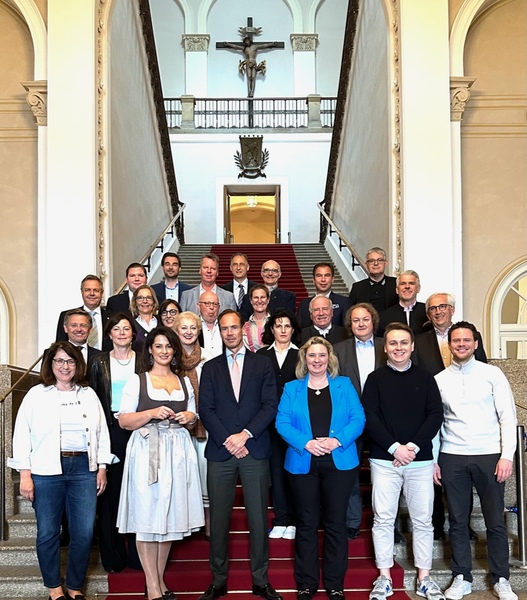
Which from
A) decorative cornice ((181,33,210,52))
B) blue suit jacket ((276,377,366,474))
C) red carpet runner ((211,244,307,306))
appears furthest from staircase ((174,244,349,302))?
decorative cornice ((181,33,210,52))

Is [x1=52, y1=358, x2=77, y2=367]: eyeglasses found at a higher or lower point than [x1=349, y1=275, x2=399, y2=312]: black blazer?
lower

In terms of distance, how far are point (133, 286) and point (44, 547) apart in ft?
7.65

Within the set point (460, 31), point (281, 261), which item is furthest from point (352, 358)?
point (281, 261)

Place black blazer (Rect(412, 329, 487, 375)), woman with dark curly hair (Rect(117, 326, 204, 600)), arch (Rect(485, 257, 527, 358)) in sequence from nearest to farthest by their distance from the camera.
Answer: woman with dark curly hair (Rect(117, 326, 204, 600))
black blazer (Rect(412, 329, 487, 375))
arch (Rect(485, 257, 527, 358))

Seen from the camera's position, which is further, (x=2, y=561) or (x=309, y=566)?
(x=2, y=561)

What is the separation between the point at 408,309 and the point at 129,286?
2.19m

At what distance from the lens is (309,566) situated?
5320 mm

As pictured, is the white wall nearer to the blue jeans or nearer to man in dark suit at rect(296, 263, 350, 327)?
man in dark suit at rect(296, 263, 350, 327)

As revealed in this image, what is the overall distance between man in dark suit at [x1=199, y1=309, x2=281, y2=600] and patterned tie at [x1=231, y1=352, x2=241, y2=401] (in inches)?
0.5

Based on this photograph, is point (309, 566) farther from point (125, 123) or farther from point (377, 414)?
point (125, 123)

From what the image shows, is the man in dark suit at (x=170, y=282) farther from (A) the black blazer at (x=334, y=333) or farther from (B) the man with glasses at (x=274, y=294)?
(A) the black blazer at (x=334, y=333)

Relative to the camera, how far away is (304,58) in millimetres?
20938

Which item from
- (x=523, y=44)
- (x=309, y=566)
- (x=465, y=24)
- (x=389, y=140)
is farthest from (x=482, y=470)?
(x=523, y=44)

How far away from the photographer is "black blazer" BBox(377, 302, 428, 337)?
6535 mm
